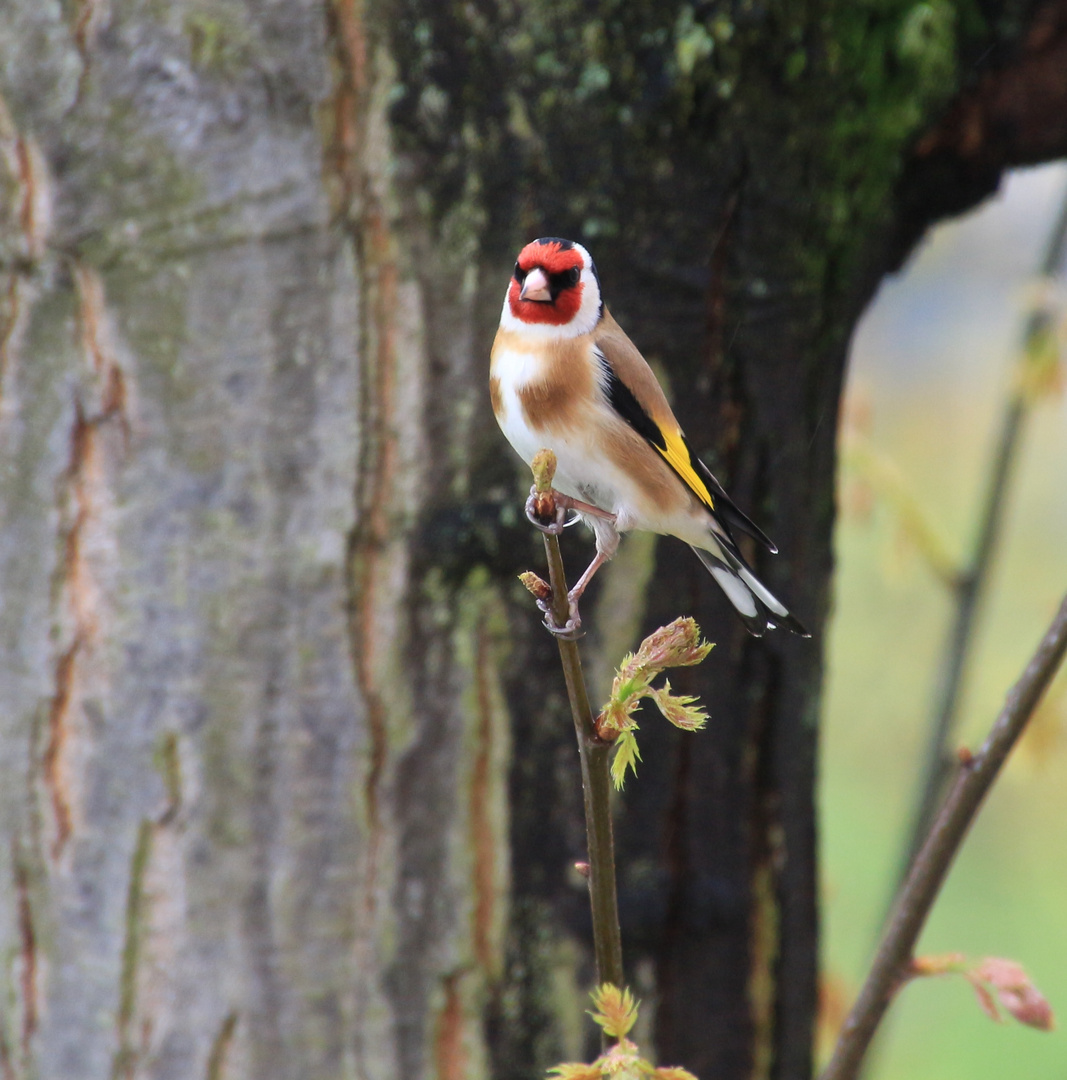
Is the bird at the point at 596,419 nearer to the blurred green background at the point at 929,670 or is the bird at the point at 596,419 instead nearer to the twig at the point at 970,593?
the twig at the point at 970,593

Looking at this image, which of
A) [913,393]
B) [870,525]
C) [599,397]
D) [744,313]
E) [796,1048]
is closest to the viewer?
[599,397]

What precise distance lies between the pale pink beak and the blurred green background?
298cm

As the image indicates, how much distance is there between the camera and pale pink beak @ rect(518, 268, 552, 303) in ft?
3.18

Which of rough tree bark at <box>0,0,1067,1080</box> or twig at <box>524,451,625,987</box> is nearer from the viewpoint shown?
twig at <box>524,451,625,987</box>

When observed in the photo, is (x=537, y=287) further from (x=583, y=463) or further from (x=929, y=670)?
(x=929, y=670)

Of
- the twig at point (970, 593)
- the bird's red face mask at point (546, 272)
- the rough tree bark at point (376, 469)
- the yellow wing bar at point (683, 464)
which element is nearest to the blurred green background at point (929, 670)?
the twig at point (970, 593)

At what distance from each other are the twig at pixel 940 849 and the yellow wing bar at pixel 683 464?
1.35 ft

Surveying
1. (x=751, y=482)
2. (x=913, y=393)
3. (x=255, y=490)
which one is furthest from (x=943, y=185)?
(x=913, y=393)

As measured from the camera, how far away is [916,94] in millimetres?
1599

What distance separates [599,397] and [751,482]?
45 cm

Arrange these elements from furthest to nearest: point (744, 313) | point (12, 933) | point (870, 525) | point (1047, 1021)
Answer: point (870, 525) → point (12, 933) → point (744, 313) → point (1047, 1021)

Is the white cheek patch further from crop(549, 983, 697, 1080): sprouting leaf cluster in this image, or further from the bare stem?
crop(549, 983, 697, 1080): sprouting leaf cluster

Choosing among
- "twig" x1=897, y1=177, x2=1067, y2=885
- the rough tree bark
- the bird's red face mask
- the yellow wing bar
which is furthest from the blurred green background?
the bird's red face mask

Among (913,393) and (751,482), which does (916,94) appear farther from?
(913,393)
